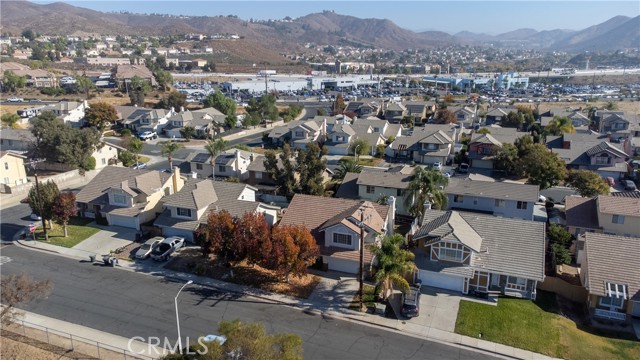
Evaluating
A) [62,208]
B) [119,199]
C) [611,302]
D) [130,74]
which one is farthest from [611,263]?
[130,74]

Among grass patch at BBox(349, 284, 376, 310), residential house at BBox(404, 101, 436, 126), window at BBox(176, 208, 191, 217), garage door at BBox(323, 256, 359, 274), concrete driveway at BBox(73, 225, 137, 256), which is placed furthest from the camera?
residential house at BBox(404, 101, 436, 126)

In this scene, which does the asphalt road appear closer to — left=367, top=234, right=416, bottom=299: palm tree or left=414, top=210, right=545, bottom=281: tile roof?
left=367, top=234, right=416, bottom=299: palm tree

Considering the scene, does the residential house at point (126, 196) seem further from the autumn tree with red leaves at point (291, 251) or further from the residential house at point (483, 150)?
the residential house at point (483, 150)

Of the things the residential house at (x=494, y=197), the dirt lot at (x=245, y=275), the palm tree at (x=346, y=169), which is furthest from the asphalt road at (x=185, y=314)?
the palm tree at (x=346, y=169)

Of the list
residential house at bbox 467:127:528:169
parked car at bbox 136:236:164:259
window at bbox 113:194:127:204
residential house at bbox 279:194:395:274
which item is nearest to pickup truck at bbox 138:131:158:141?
window at bbox 113:194:127:204

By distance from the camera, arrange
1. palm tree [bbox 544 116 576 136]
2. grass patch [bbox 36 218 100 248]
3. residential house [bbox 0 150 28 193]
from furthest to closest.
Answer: palm tree [bbox 544 116 576 136] → residential house [bbox 0 150 28 193] → grass patch [bbox 36 218 100 248]
